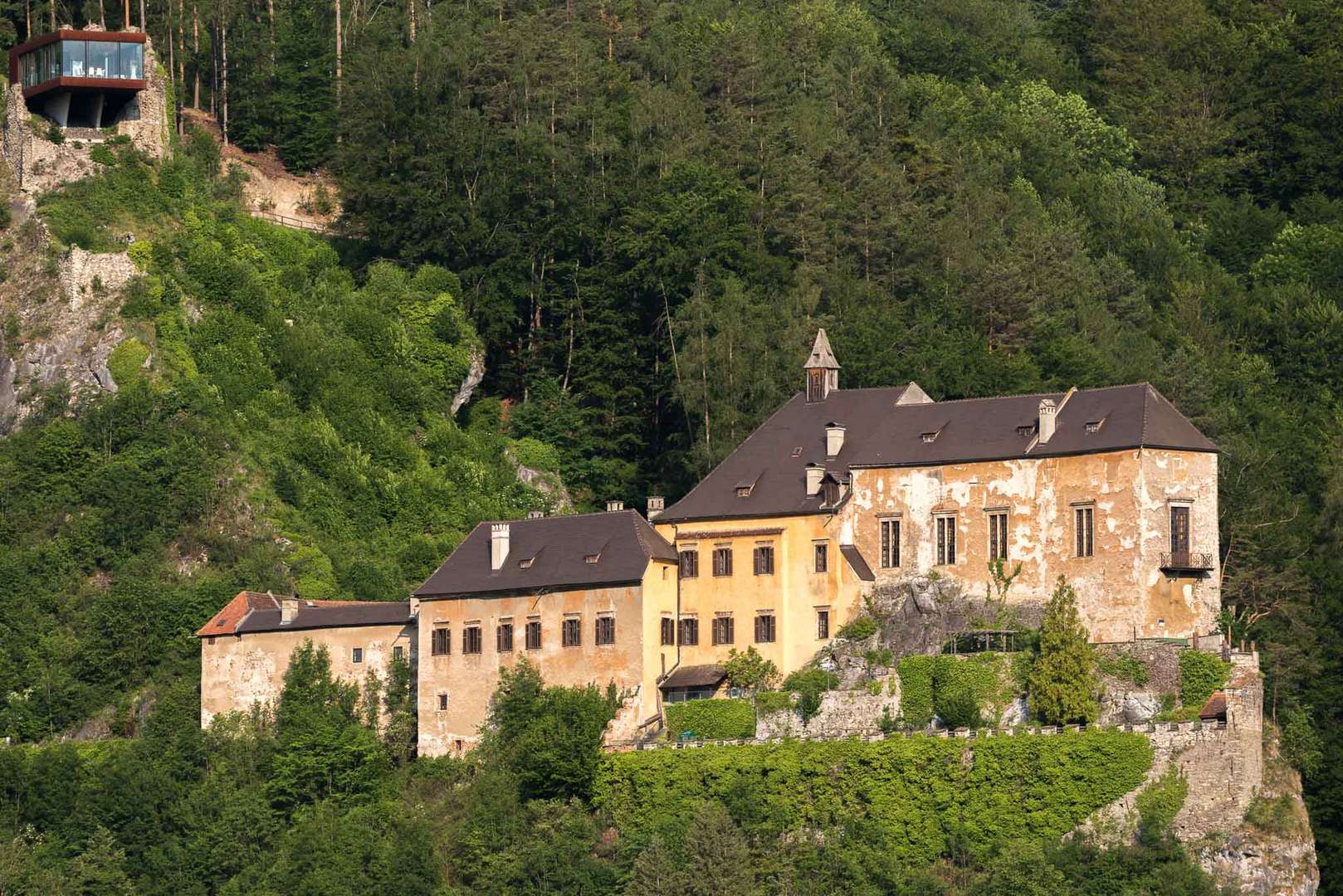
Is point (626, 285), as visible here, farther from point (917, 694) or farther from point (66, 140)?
point (917, 694)

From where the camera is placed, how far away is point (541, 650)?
3012 inches

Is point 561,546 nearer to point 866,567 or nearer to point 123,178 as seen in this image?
point 866,567

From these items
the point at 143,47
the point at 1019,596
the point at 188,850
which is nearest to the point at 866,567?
the point at 1019,596

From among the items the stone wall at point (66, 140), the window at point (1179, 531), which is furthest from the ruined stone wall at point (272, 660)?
the stone wall at point (66, 140)

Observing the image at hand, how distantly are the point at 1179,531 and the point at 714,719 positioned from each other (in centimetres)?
1352

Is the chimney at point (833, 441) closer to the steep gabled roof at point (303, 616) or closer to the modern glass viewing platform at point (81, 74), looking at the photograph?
the steep gabled roof at point (303, 616)

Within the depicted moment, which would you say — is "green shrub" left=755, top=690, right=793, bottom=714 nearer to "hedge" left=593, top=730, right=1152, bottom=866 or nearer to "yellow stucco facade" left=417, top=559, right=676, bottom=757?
"hedge" left=593, top=730, right=1152, bottom=866

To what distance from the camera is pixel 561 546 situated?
7819cm

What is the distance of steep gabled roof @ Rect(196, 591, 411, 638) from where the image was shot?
79125 millimetres

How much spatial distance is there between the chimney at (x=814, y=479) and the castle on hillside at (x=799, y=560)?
0.07 meters

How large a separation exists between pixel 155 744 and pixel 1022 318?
111 ft

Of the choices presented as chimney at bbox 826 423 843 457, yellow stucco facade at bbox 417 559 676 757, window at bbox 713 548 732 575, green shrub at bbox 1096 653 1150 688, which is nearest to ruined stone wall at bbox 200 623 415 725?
yellow stucco facade at bbox 417 559 676 757

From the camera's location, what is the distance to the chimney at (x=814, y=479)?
7800 centimetres

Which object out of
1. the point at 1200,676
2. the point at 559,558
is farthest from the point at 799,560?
the point at 1200,676
